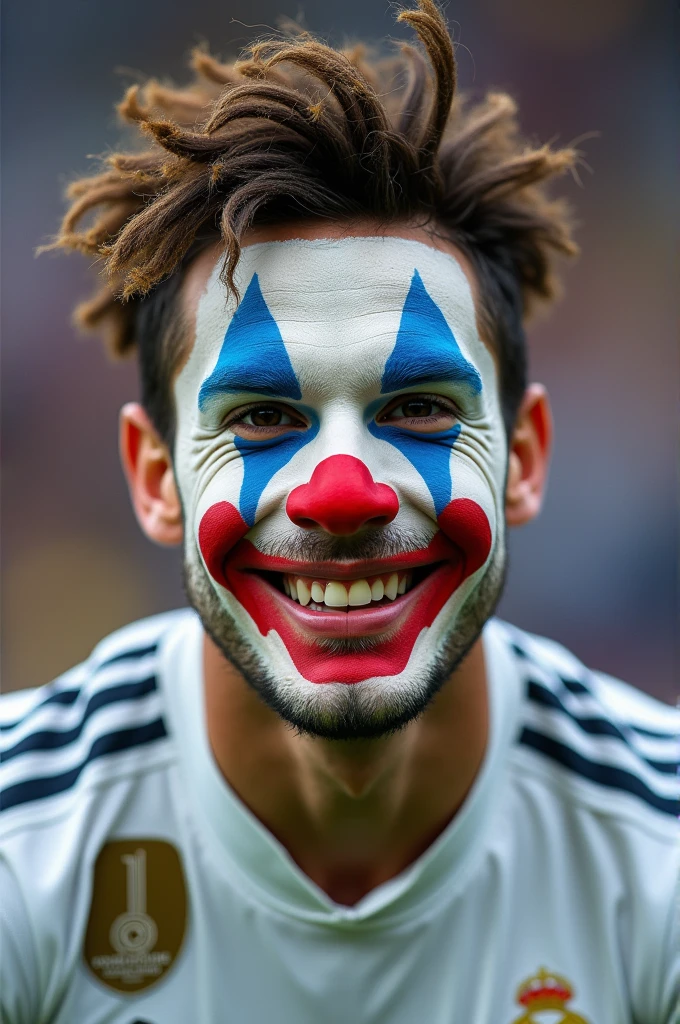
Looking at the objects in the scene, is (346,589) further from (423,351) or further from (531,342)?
(531,342)

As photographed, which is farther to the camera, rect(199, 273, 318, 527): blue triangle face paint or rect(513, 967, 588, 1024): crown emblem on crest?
rect(513, 967, 588, 1024): crown emblem on crest

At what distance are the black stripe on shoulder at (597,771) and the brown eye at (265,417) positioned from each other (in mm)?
1104

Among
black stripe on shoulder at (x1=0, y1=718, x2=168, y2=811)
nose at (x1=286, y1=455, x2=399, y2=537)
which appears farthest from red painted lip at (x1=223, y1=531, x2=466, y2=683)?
black stripe on shoulder at (x1=0, y1=718, x2=168, y2=811)

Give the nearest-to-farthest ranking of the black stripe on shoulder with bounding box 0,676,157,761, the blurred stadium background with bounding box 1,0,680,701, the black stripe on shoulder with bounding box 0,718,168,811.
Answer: the black stripe on shoulder with bounding box 0,718,168,811
the black stripe on shoulder with bounding box 0,676,157,761
the blurred stadium background with bounding box 1,0,680,701

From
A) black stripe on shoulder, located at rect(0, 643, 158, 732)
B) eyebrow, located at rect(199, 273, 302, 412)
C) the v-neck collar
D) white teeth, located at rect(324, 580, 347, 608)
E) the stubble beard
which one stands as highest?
eyebrow, located at rect(199, 273, 302, 412)

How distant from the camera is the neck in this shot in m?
2.33

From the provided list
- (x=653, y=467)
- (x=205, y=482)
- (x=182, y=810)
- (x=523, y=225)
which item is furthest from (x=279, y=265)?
(x=653, y=467)

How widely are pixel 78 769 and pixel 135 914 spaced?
0.39 meters

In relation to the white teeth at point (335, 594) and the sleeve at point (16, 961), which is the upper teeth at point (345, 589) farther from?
the sleeve at point (16, 961)

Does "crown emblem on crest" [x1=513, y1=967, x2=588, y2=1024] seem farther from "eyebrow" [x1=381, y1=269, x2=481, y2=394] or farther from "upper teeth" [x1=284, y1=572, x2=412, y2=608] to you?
"eyebrow" [x1=381, y1=269, x2=481, y2=394]

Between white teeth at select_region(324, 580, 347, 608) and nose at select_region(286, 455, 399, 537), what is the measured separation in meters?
0.14

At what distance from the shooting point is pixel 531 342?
24.2 ft

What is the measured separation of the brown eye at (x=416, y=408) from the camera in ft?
6.93

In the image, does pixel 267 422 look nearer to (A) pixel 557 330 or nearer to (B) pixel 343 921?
(B) pixel 343 921
